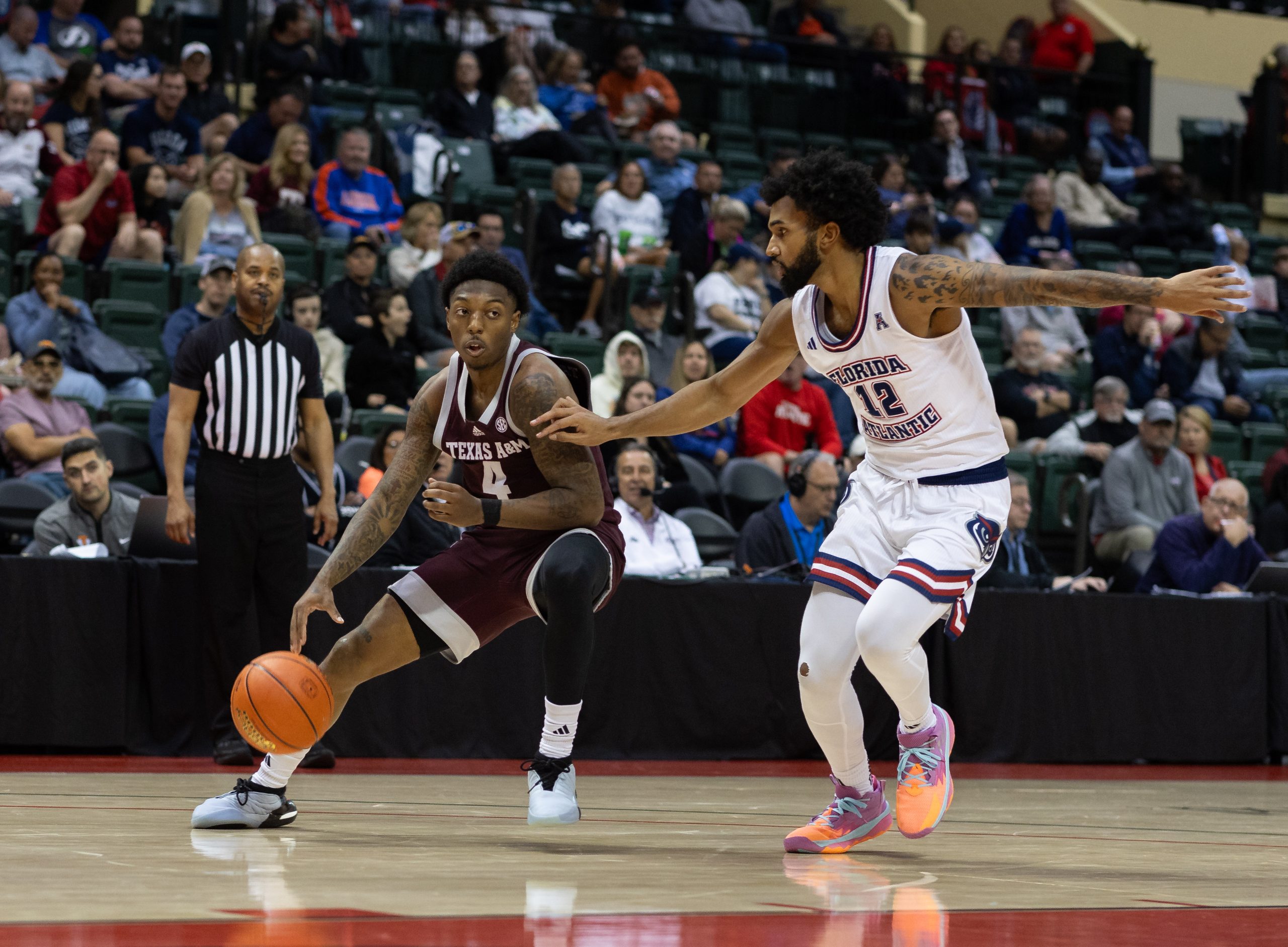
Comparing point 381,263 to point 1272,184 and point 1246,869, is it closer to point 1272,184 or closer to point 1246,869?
point 1246,869

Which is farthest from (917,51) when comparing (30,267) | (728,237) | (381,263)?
(30,267)

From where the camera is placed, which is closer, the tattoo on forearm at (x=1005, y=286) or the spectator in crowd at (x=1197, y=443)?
the tattoo on forearm at (x=1005, y=286)

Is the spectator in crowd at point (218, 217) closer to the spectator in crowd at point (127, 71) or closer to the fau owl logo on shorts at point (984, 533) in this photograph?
the spectator in crowd at point (127, 71)

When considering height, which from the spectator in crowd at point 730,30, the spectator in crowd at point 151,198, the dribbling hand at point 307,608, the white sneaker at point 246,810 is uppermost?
the spectator in crowd at point 730,30

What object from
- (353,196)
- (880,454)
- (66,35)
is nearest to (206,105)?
(66,35)

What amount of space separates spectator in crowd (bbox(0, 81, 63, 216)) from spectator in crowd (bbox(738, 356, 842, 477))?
5024 mm

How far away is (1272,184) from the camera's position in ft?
61.2

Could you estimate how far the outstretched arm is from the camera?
4.59 m

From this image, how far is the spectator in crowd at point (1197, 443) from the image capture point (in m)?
11.6

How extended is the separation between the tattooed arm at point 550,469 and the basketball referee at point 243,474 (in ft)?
7.96

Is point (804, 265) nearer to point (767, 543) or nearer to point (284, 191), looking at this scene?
point (767, 543)

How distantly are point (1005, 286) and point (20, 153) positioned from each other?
30.1 ft

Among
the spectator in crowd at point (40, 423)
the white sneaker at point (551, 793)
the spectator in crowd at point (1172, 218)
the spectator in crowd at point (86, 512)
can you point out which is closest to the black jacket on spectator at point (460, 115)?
the spectator in crowd at point (40, 423)

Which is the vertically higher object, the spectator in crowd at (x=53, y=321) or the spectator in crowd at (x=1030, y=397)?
the spectator in crowd at (x=53, y=321)
